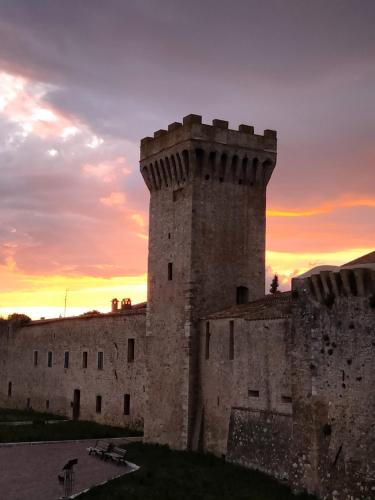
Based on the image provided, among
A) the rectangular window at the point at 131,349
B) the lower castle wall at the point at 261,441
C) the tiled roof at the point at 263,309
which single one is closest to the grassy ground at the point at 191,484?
the lower castle wall at the point at 261,441

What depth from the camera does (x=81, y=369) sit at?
38375mm

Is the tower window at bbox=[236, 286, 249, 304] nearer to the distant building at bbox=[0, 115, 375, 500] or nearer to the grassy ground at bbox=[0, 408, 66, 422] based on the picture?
the distant building at bbox=[0, 115, 375, 500]

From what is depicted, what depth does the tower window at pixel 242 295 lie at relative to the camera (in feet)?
92.6

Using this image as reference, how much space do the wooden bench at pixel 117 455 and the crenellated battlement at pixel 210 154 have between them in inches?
407

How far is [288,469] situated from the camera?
65.1ft

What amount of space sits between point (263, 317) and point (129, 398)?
40.5 ft

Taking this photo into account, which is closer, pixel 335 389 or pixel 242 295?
pixel 335 389

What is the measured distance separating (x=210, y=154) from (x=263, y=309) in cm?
689

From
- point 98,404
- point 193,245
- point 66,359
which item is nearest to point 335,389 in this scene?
point 193,245

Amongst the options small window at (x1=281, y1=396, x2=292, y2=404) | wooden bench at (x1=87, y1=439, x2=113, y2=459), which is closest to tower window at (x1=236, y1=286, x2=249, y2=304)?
small window at (x1=281, y1=396, x2=292, y2=404)

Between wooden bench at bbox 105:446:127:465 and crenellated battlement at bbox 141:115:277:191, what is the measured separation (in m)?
10.3

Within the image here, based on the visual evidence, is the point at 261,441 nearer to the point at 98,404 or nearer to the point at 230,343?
the point at 230,343

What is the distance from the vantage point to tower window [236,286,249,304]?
28.2m

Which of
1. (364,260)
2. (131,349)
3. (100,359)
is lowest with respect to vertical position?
(100,359)
